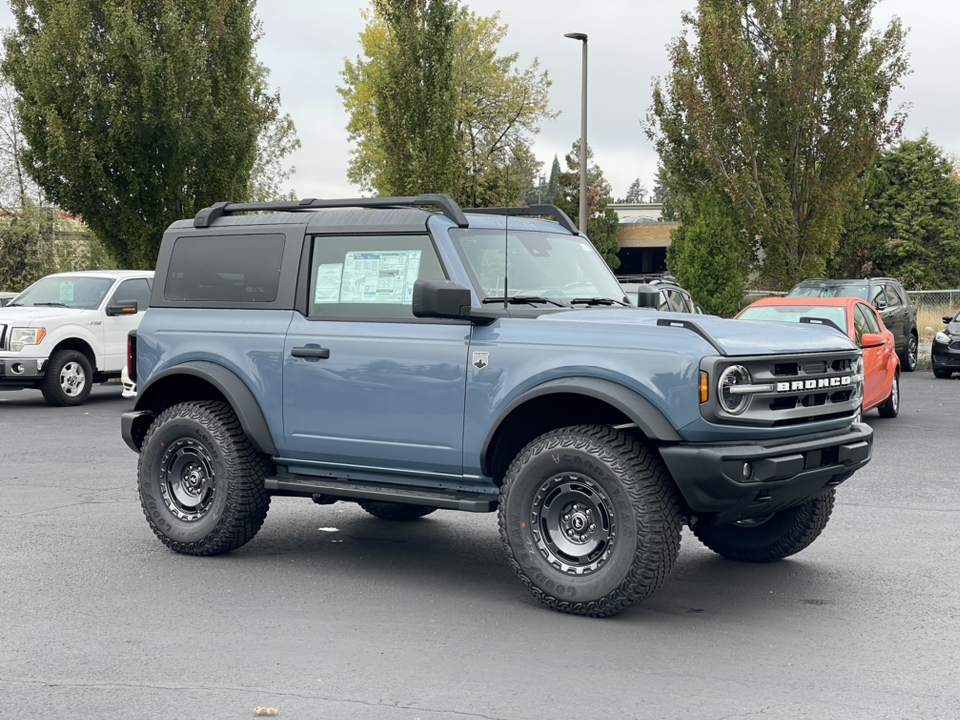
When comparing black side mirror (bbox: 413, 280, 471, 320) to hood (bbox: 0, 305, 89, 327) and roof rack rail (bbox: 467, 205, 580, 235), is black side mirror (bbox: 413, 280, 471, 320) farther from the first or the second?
hood (bbox: 0, 305, 89, 327)

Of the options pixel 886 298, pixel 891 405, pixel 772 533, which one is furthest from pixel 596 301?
pixel 886 298

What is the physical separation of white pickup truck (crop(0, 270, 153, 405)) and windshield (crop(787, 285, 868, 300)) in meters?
11.7

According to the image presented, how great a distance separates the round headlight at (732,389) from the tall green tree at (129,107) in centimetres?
2092

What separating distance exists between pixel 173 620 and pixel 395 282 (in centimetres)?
224

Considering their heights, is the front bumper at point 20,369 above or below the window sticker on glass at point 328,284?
below

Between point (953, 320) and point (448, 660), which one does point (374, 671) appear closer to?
point (448, 660)

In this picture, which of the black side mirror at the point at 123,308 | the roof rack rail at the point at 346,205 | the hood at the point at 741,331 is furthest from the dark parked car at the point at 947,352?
the roof rack rail at the point at 346,205

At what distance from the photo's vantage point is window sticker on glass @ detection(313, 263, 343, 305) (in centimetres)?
720

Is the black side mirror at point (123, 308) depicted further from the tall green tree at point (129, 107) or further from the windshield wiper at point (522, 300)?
the windshield wiper at point (522, 300)

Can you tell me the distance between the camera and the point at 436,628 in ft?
19.3

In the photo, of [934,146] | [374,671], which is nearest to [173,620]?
[374,671]

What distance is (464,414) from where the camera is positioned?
6461 millimetres

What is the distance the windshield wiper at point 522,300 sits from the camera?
22.0 feet

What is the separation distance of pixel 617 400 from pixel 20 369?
13.1m
